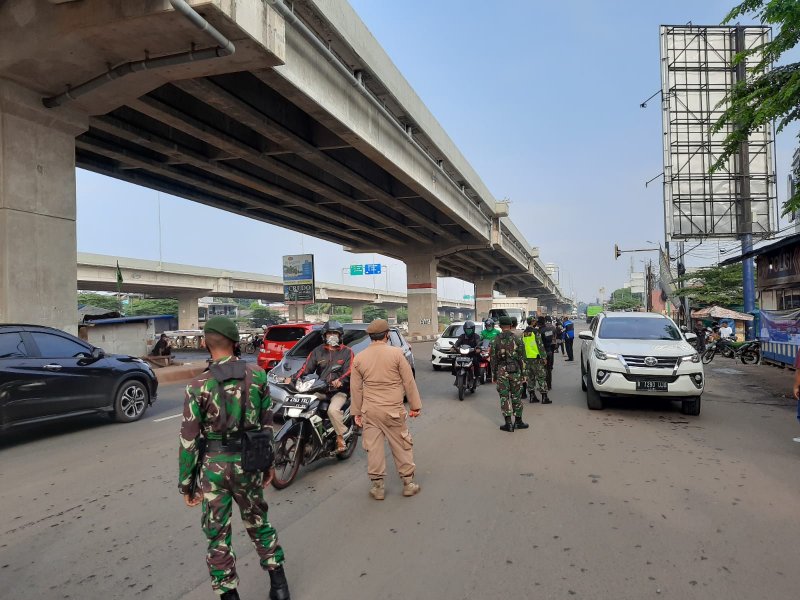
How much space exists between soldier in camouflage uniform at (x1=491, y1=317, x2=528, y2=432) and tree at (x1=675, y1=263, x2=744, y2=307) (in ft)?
107

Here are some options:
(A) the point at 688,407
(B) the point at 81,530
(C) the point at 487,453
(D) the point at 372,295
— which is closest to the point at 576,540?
(C) the point at 487,453

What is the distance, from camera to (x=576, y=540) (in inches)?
149

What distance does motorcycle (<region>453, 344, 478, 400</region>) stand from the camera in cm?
1035

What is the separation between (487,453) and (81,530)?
4.15m

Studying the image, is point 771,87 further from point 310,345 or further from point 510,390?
point 310,345

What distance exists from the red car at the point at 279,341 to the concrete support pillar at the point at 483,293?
46.0 metres

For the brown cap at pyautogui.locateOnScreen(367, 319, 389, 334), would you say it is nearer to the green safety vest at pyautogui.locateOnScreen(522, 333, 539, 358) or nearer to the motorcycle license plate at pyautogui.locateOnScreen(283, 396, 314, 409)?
the motorcycle license plate at pyautogui.locateOnScreen(283, 396, 314, 409)

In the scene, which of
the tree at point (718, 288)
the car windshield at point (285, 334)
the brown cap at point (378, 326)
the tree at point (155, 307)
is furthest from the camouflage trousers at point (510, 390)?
the tree at point (155, 307)

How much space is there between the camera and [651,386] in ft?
26.0

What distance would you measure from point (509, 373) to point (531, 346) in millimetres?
2304

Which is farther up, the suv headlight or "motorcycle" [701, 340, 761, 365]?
the suv headlight

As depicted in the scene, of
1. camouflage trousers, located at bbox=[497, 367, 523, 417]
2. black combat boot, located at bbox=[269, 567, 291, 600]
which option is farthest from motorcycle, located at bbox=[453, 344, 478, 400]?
black combat boot, located at bbox=[269, 567, 291, 600]

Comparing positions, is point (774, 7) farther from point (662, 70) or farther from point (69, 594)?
point (662, 70)

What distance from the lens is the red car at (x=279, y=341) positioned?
44.3 feet
